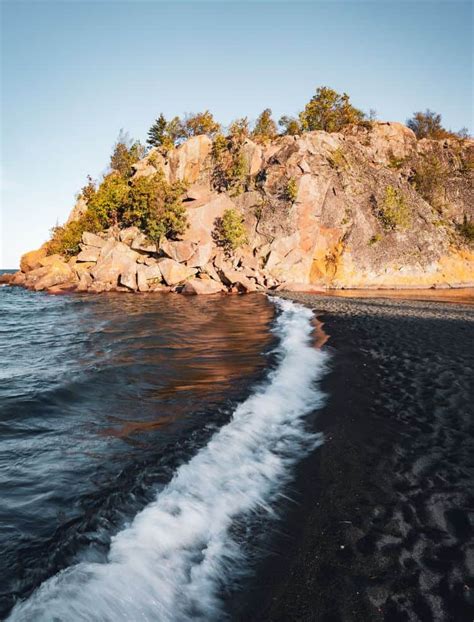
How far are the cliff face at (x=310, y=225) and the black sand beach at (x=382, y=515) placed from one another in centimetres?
2704

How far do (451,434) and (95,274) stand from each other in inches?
1253

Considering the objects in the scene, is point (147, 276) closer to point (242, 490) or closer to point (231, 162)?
point (231, 162)

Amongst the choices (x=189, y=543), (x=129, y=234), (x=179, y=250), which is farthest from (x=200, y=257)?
(x=189, y=543)

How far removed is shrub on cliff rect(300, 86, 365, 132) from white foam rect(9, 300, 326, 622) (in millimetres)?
55294

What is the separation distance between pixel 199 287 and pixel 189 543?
2663cm

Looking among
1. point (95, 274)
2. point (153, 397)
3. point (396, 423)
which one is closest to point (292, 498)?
point (396, 423)

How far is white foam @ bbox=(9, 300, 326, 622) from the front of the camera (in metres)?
2.85

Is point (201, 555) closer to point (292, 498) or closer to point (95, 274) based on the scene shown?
point (292, 498)

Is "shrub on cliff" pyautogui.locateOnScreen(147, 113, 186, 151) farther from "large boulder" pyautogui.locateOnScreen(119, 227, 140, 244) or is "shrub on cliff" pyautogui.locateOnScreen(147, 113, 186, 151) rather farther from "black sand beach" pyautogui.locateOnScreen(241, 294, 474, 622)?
"black sand beach" pyautogui.locateOnScreen(241, 294, 474, 622)

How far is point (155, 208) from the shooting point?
35031 millimetres

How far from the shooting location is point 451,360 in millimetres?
8969

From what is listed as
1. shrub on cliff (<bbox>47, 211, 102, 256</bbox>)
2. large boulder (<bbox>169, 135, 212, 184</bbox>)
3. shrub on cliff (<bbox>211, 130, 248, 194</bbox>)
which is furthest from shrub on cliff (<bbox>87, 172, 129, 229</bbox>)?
shrub on cliff (<bbox>211, 130, 248, 194</bbox>)

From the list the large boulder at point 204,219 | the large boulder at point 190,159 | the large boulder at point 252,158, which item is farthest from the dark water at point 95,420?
the large boulder at point 190,159

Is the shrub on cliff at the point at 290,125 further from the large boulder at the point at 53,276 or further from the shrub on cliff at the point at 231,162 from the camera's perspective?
the large boulder at the point at 53,276
